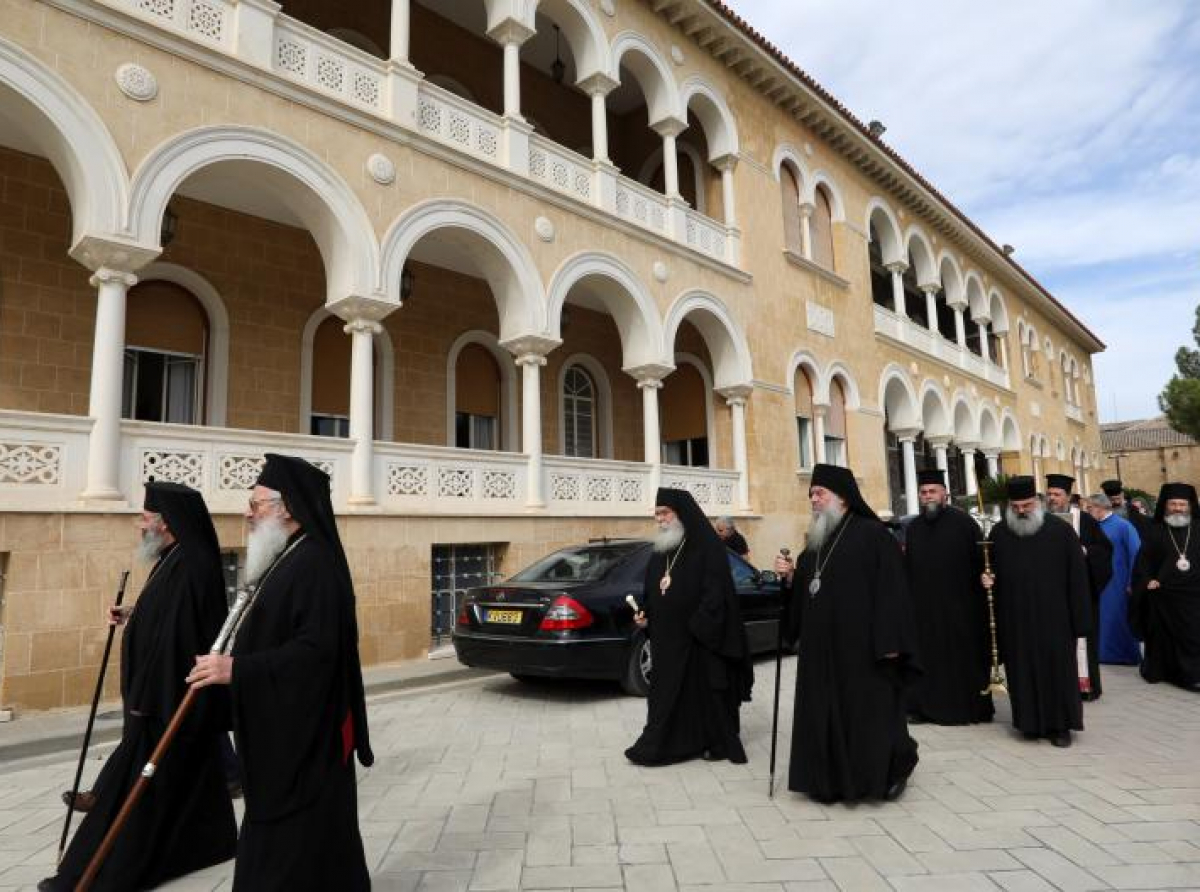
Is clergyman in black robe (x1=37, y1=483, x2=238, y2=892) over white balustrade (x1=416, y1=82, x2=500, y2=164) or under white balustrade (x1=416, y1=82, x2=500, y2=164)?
under

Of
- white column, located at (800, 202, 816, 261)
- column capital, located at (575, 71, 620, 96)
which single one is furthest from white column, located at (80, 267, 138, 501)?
white column, located at (800, 202, 816, 261)

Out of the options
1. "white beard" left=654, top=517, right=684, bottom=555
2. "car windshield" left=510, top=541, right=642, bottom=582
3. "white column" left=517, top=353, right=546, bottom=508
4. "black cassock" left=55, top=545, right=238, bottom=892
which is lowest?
"black cassock" left=55, top=545, right=238, bottom=892

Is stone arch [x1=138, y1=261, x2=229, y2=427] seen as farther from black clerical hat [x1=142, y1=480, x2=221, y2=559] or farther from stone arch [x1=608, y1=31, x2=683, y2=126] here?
stone arch [x1=608, y1=31, x2=683, y2=126]

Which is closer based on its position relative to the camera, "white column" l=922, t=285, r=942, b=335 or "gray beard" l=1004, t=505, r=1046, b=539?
"gray beard" l=1004, t=505, r=1046, b=539

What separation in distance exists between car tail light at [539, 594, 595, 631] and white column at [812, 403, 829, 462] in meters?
12.8

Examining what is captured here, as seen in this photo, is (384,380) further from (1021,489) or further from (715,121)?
→ (1021,489)

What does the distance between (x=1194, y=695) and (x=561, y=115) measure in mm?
14664

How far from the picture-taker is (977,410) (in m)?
26.8

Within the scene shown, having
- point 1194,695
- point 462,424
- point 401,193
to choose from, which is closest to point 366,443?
point 401,193

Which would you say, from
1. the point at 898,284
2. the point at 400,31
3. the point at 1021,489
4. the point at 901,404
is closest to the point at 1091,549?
the point at 1021,489

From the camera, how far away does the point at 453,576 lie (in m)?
11.2

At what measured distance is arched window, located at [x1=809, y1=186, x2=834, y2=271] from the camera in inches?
790

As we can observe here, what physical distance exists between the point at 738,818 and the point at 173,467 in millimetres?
7002

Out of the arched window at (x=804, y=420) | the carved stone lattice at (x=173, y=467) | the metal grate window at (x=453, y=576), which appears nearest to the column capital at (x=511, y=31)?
the metal grate window at (x=453, y=576)
